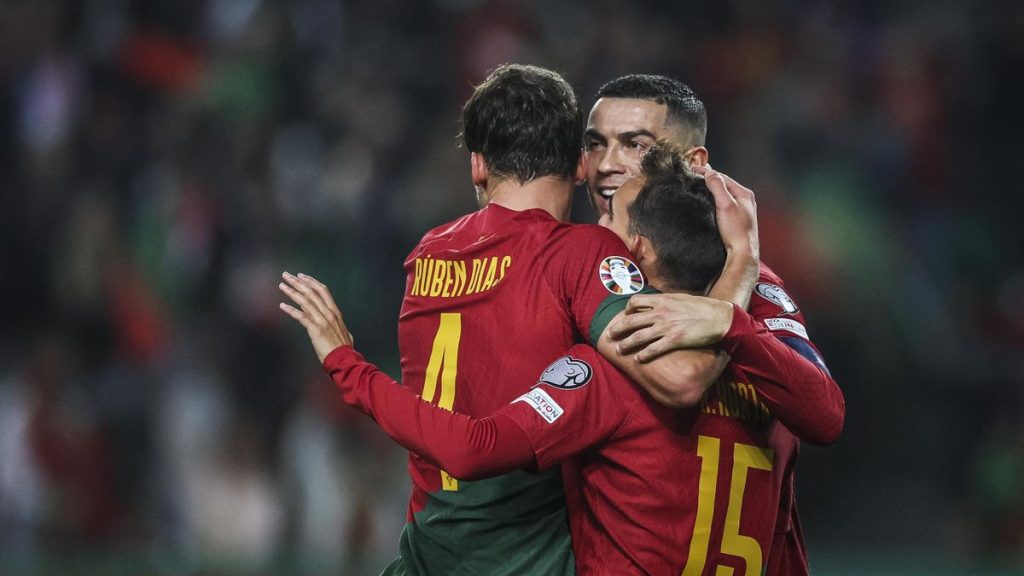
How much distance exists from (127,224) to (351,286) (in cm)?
154

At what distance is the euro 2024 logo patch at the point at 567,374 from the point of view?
9.63 feet

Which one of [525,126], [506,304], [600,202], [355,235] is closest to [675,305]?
[506,304]

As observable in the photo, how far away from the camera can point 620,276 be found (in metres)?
3.06

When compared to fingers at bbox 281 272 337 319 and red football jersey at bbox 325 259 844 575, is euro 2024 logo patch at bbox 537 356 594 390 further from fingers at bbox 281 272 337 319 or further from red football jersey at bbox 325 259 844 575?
fingers at bbox 281 272 337 319

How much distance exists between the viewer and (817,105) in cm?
923

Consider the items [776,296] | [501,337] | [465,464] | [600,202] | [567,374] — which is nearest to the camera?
[465,464]

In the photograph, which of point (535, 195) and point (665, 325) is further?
point (535, 195)

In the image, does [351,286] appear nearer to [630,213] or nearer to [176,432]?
[176,432]

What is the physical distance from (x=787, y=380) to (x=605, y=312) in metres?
0.45

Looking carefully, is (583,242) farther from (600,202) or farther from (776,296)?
(600,202)

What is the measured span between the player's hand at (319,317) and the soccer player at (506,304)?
236 millimetres

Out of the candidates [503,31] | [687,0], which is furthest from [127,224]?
[687,0]

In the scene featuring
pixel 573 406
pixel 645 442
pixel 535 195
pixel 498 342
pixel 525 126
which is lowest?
pixel 645 442

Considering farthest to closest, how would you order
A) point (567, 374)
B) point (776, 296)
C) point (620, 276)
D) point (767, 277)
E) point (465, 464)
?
point (767, 277) → point (776, 296) → point (620, 276) → point (567, 374) → point (465, 464)
